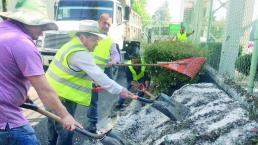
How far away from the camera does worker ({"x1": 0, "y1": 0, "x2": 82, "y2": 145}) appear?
2432 millimetres

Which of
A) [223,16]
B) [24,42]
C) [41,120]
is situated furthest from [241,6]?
[24,42]

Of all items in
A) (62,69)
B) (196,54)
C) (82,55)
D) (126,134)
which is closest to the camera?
(82,55)

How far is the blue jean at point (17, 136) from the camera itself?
103 inches

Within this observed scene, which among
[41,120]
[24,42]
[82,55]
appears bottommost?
[41,120]

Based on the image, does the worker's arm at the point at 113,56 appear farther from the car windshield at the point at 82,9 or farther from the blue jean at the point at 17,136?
the car windshield at the point at 82,9

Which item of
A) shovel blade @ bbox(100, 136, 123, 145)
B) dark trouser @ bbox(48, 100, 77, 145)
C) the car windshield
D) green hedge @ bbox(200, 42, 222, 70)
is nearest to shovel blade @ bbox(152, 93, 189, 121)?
dark trouser @ bbox(48, 100, 77, 145)

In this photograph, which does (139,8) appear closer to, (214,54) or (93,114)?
(214,54)

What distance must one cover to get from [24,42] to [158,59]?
4865 millimetres

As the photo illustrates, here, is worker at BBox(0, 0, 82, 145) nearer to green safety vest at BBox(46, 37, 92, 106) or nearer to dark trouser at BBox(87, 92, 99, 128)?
green safety vest at BBox(46, 37, 92, 106)

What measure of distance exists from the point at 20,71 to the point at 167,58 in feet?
15.7

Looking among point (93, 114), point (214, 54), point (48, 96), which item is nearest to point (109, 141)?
point (48, 96)

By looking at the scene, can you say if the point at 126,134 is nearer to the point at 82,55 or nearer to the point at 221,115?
the point at 221,115

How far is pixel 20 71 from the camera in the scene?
250 cm

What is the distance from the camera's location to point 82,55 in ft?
12.6
